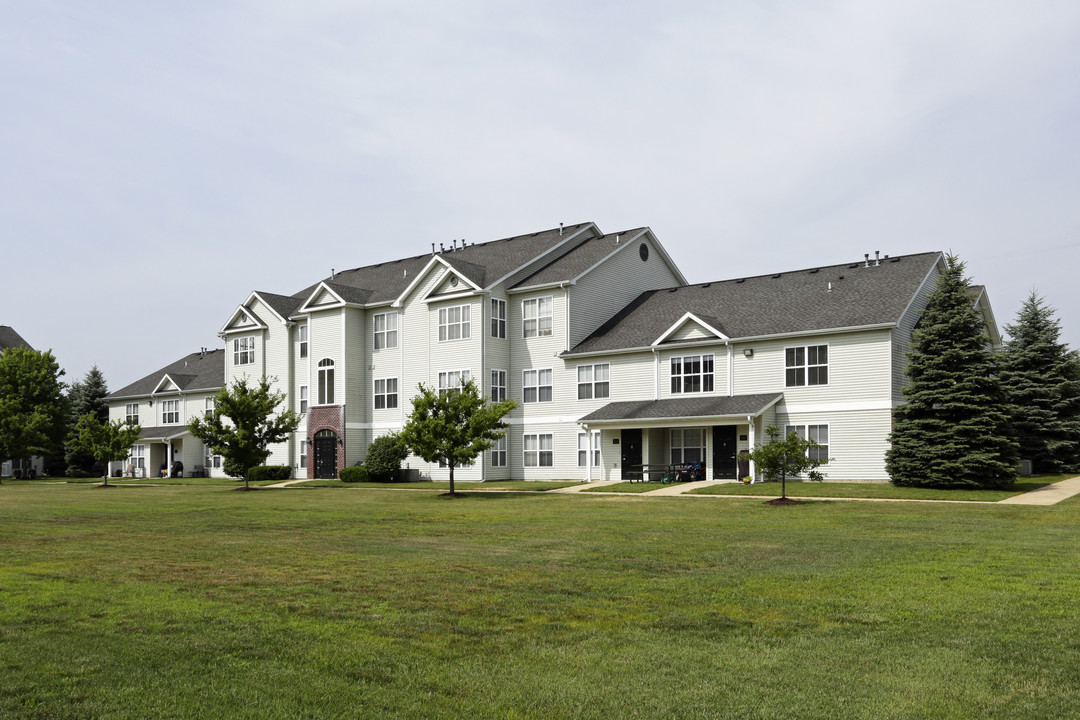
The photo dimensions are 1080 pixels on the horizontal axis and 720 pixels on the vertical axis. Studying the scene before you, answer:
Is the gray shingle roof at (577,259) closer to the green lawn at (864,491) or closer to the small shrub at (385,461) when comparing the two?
the small shrub at (385,461)

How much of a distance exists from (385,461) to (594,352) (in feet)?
38.2

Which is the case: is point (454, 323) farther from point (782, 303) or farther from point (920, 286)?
point (920, 286)

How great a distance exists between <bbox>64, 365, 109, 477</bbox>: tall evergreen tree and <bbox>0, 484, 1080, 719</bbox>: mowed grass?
56256 millimetres

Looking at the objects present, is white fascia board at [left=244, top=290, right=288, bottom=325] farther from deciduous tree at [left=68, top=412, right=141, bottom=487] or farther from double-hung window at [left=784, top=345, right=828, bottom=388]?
double-hung window at [left=784, top=345, right=828, bottom=388]

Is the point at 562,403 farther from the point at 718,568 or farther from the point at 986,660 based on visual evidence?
the point at 986,660

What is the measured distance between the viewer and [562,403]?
42781 mm

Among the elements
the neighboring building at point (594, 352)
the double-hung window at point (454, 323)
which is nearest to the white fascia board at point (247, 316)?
the neighboring building at point (594, 352)

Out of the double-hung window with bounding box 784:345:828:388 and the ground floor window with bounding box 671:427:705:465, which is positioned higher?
the double-hung window with bounding box 784:345:828:388

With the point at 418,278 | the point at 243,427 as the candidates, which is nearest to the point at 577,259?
the point at 418,278

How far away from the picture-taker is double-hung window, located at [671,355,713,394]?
3853 cm

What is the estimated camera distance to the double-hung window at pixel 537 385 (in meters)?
43.4

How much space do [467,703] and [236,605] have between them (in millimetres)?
4345

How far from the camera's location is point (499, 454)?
43875 mm

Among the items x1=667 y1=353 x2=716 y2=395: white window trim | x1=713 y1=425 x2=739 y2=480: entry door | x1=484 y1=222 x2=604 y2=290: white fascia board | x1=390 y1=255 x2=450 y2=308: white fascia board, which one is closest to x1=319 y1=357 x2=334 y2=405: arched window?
x1=390 y1=255 x2=450 y2=308: white fascia board
